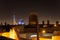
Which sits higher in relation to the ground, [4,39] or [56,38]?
[4,39]

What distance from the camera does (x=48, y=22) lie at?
16.7m

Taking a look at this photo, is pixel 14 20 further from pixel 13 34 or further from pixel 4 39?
pixel 4 39

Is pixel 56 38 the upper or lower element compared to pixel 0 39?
lower

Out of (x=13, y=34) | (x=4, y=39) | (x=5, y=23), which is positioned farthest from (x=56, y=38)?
(x=5, y=23)

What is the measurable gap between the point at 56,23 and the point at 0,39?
14673 mm

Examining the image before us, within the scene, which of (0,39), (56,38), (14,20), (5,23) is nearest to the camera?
(0,39)

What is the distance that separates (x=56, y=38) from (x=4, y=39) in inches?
164

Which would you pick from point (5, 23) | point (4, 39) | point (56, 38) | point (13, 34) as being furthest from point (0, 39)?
point (5, 23)

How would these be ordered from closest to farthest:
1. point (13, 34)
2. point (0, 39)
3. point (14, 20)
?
point (0, 39), point (13, 34), point (14, 20)

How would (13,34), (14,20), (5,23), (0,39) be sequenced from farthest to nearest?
(14,20) → (5,23) → (13,34) → (0,39)

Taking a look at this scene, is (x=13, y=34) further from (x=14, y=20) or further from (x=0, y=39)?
(x=14, y=20)

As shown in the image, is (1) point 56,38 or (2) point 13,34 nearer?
(1) point 56,38

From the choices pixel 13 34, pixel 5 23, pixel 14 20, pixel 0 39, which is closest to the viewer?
pixel 0 39

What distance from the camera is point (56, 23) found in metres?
16.5
